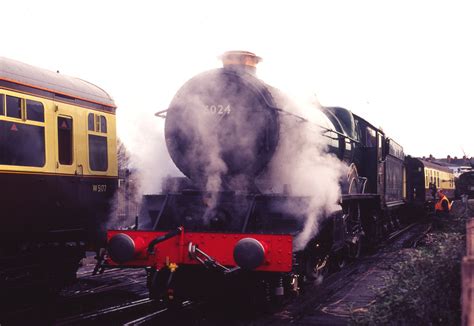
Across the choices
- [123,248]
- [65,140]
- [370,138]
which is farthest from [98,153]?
[370,138]

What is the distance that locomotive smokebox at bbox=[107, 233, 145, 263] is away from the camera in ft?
21.8

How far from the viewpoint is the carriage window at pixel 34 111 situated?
7.74 m

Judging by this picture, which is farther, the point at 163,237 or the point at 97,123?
the point at 97,123

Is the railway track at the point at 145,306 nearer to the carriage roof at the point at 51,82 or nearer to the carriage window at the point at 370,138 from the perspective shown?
the carriage window at the point at 370,138

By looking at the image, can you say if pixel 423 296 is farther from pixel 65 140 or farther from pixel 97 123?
pixel 97 123

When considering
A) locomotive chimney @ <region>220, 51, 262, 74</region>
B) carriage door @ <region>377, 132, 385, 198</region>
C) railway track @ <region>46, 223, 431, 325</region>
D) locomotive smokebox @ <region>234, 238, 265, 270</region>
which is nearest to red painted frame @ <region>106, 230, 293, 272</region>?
locomotive smokebox @ <region>234, 238, 265, 270</region>

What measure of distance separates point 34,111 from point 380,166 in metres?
7.26

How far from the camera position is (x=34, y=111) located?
25.8 ft

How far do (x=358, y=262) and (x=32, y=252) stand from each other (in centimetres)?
622

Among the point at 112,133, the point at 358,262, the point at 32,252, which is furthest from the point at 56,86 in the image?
the point at 358,262

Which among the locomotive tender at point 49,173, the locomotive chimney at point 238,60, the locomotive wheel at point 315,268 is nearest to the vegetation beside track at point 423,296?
the locomotive wheel at point 315,268

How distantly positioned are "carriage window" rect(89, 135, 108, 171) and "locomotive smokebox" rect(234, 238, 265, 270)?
3793 millimetres

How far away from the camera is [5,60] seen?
7.57 metres

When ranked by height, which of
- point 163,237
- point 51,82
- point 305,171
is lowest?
point 163,237
